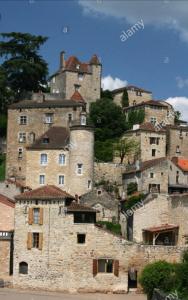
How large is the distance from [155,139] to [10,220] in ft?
84.8

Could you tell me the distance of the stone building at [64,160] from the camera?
67.0 metres

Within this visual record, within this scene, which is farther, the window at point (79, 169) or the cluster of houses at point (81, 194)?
the window at point (79, 169)

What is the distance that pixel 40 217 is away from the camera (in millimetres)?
50969

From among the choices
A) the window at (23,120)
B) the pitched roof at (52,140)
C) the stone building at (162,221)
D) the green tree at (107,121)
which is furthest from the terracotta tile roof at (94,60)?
the stone building at (162,221)

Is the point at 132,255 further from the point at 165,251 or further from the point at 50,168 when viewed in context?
the point at 50,168

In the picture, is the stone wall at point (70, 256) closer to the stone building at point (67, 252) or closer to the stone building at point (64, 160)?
the stone building at point (67, 252)

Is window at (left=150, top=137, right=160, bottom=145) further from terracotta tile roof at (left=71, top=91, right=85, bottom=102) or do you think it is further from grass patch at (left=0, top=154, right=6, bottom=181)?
grass patch at (left=0, top=154, right=6, bottom=181)

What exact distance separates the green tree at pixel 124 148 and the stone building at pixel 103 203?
43.7ft

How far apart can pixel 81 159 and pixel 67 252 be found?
18241mm

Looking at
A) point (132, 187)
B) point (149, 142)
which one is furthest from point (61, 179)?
point (149, 142)

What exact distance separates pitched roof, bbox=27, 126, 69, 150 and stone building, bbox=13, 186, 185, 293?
1844 centimetres

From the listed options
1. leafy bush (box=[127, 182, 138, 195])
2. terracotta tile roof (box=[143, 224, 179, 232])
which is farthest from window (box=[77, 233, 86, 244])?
leafy bush (box=[127, 182, 138, 195])

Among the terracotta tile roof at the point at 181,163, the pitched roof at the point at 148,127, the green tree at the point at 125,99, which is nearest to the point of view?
the terracotta tile roof at the point at 181,163

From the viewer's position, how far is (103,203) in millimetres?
62219
